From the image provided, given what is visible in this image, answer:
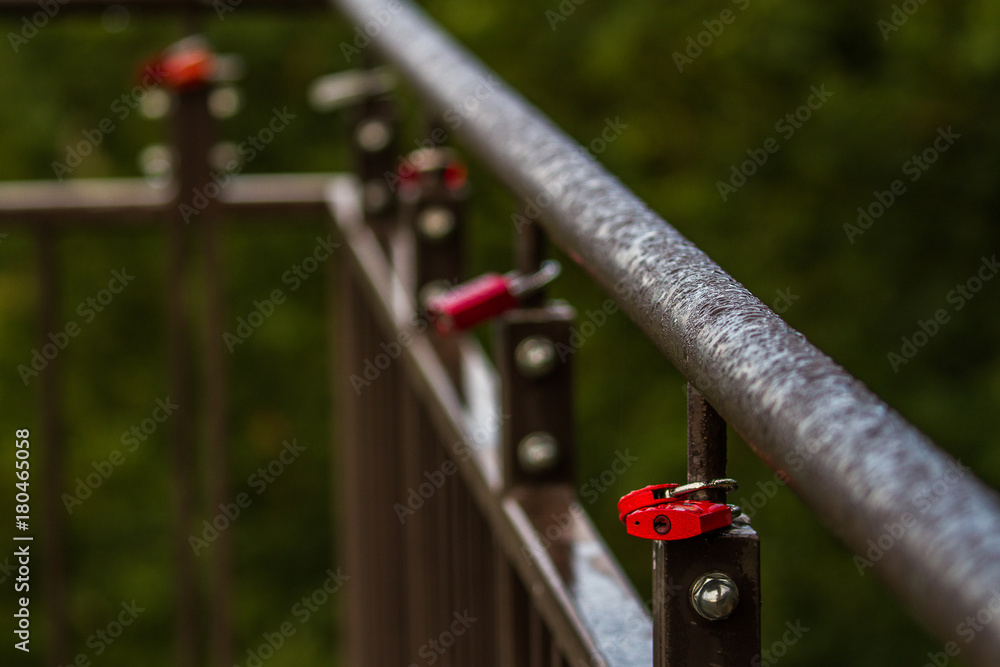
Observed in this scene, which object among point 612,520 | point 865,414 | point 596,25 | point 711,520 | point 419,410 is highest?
point 865,414

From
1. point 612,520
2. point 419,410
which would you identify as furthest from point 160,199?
point 612,520

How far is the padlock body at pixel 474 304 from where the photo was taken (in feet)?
4.51

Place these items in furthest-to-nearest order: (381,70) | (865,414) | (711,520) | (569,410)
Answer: (381,70), (569,410), (711,520), (865,414)

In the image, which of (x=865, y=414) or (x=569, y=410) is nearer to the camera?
(x=865, y=414)

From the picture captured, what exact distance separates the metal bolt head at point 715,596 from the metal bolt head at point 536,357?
499 mm

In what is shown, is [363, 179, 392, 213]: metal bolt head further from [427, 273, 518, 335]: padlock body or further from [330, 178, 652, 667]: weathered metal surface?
[427, 273, 518, 335]: padlock body

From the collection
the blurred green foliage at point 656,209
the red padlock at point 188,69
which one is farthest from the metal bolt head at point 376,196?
the blurred green foliage at point 656,209

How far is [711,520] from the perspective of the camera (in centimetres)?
78

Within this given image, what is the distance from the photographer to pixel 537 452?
1278 millimetres

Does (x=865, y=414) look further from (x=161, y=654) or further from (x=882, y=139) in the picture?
(x=161, y=654)

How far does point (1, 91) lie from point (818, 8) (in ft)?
21.4

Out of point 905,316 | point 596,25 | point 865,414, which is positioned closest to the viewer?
point 865,414

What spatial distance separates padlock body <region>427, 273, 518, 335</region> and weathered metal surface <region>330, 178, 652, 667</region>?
0.12m

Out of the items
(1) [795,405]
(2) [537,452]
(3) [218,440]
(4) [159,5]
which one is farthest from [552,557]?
(4) [159,5]
